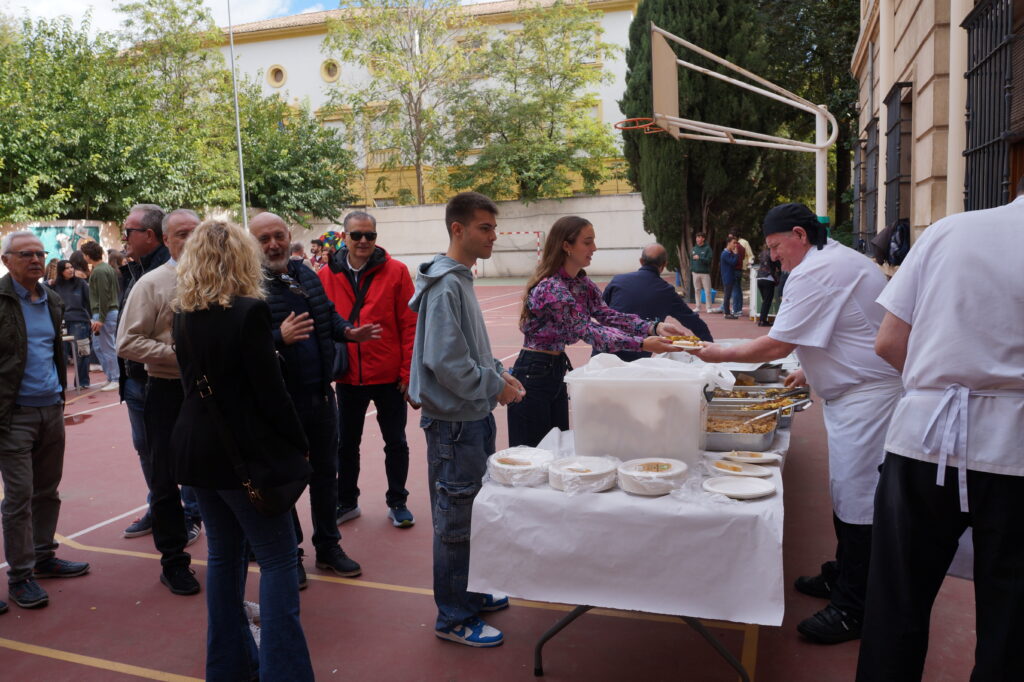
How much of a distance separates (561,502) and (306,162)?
31937mm

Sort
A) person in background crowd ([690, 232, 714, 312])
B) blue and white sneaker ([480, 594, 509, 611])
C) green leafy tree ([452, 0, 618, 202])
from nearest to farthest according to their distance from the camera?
blue and white sneaker ([480, 594, 509, 611])
person in background crowd ([690, 232, 714, 312])
green leafy tree ([452, 0, 618, 202])

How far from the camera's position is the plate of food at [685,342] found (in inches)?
168

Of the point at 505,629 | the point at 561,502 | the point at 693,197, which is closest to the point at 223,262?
the point at 561,502

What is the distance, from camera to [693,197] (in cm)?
2075

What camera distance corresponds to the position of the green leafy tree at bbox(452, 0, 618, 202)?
106 feet

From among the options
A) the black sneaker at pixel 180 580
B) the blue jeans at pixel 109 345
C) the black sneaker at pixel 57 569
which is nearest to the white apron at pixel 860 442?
the black sneaker at pixel 180 580

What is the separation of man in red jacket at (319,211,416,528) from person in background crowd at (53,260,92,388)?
7764 mm

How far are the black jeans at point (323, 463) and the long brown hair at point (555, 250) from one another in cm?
118

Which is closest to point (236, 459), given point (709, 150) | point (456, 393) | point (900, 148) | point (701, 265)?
point (456, 393)

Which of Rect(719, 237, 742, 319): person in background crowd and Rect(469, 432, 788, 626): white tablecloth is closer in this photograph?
Rect(469, 432, 788, 626): white tablecloth

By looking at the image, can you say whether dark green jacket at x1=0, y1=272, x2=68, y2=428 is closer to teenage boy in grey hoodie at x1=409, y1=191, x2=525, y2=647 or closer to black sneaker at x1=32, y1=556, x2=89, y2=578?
black sneaker at x1=32, y1=556, x2=89, y2=578

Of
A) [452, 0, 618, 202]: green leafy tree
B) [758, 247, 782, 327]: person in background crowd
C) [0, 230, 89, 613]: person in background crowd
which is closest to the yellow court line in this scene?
[0, 230, 89, 613]: person in background crowd

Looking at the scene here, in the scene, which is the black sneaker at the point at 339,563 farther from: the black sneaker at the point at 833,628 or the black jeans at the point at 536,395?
the black sneaker at the point at 833,628

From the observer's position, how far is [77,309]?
37.6ft
